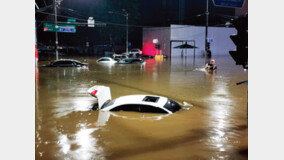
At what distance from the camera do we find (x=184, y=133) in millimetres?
8672

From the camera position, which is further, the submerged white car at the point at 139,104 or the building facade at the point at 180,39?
the building facade at the point at 180,39

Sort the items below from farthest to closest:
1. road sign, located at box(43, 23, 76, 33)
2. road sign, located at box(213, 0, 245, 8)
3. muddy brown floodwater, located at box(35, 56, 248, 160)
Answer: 1. road sign, located at box(43, 23, 76, 33)
2. muddy brown floodwater, located at box(35, 56, 248, 160)
3. road sign, located at box(213, 0, 245, 8)

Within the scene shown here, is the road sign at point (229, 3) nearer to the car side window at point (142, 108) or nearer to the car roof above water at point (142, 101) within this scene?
the car roof above water at point (142, 101)

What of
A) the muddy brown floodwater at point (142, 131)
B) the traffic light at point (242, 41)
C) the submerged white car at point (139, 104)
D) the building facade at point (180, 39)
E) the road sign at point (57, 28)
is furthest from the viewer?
the building facade at point (180, 39)

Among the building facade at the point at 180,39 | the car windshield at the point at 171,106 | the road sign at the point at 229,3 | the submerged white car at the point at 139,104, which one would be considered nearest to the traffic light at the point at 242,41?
the road sign at the point at 229,3

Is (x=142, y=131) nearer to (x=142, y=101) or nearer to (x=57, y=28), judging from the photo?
(x=142, y=101)

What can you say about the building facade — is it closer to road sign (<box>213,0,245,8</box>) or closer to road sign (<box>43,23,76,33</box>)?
road sign (<box>43,23,76,33</box>)

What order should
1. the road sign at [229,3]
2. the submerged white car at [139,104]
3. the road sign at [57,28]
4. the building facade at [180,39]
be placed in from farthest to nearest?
the building facade at [180,39] → the road sign at [57,28] → the submerged white car at [139,104] → the road sign at [229,3]

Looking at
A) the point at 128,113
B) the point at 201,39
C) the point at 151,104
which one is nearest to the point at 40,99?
the point at 128,113

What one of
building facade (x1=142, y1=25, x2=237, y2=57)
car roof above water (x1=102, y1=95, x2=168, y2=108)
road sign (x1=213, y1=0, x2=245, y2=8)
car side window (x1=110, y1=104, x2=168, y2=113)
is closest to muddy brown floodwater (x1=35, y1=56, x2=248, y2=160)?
car side window (x1=110, y1=104, x2=168, y2=113)

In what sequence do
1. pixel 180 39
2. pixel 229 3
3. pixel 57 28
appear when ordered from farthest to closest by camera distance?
pixel 180 39
pixel 57 28
pixel 229 3

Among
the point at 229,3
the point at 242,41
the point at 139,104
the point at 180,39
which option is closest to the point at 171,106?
the point at 139,104

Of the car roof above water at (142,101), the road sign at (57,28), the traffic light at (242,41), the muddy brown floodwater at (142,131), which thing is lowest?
the muddy brown floodwater at (142,131)

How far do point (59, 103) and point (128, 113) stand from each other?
4397 millimetres
